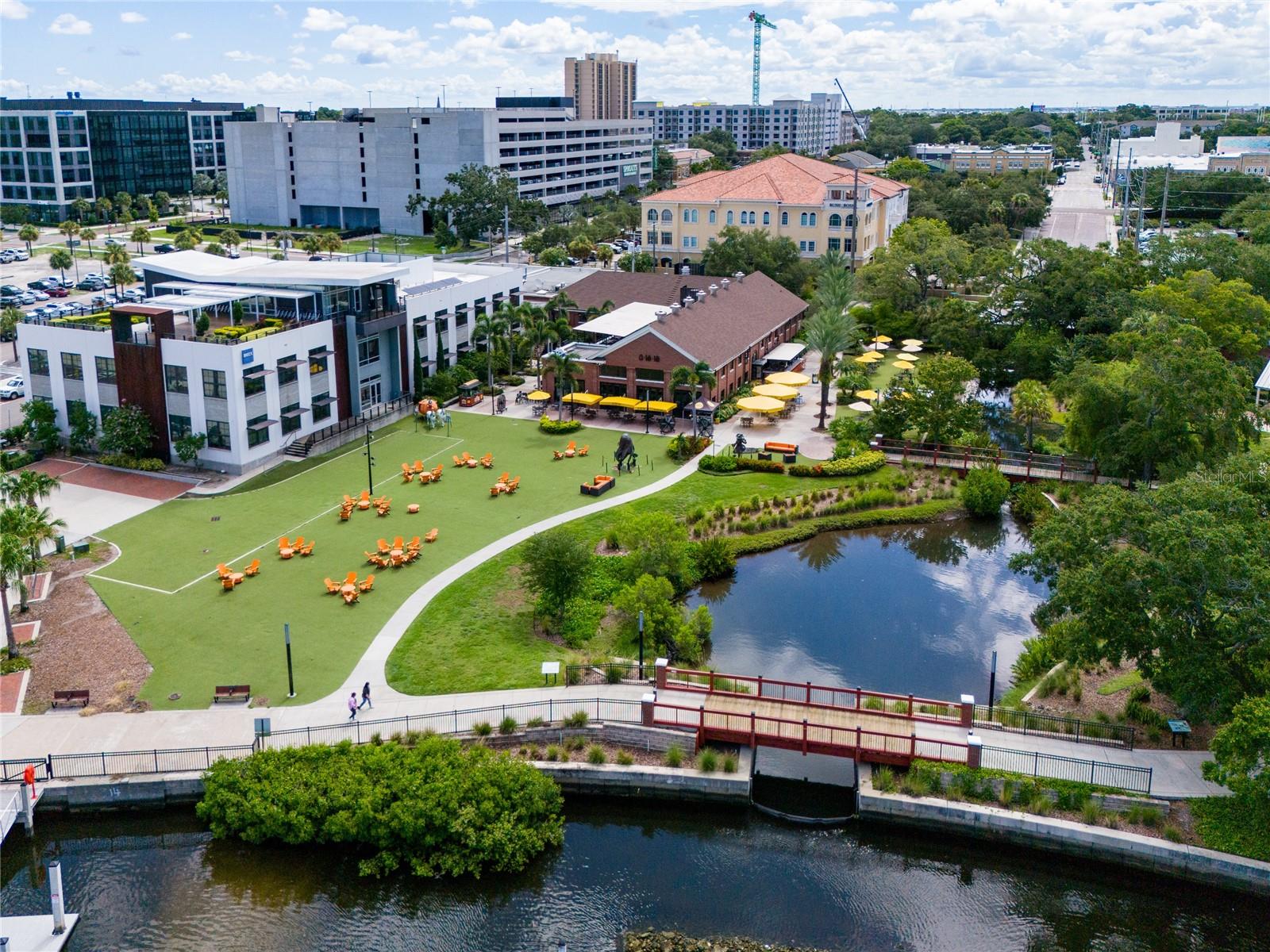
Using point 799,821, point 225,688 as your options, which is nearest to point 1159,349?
point 799,821

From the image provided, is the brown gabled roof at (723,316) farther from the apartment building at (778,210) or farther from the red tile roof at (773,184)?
the red tile roof at (773,184)

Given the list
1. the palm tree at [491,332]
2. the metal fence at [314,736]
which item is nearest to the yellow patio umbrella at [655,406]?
the palm tree at [491,332]

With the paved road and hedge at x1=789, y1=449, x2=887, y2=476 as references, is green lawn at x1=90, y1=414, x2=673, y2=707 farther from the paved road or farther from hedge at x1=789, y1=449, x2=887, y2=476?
the paved road

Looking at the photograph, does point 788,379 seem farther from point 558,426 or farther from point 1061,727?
point 1061,727

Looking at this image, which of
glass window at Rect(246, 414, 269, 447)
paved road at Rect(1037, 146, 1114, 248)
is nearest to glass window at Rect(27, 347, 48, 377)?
glass window at Rect(246, 414, 269, 447)

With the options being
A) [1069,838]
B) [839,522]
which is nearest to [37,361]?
[839,522]

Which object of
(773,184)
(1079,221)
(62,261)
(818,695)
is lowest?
(818,695)
